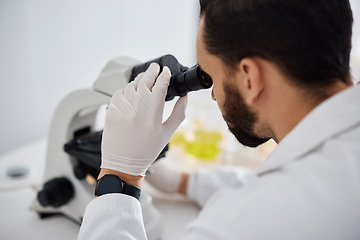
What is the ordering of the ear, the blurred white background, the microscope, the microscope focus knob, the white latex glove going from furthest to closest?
the blurred white background → the white latex glove → the microscope focus knob → the microscope → the ear

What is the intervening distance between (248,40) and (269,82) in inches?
4.1

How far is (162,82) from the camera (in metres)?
0.84

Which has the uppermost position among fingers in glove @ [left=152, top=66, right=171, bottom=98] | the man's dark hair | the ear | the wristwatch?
the man's dark hair

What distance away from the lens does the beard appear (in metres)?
0.78

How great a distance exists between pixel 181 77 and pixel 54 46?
1139 millimetres

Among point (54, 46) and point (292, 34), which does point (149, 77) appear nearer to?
point (292, 34)

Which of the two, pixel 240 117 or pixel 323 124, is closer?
pixel 323 124

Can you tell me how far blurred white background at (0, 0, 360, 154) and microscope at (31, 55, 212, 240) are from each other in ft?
1.28

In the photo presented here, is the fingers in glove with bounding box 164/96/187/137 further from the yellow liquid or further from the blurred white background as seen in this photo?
the yellow liquid

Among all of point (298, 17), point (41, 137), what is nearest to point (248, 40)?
point (298, 17)

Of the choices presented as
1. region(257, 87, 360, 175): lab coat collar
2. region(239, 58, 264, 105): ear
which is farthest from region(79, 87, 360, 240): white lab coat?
region(239, 58, 264, 105): ear

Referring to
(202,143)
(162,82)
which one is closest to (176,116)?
(162,82)

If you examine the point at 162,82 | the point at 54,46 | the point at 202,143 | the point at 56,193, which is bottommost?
the point at 202,143

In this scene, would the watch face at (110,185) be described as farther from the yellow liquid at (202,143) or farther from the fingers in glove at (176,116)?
the yellow liquid at (202,143)
